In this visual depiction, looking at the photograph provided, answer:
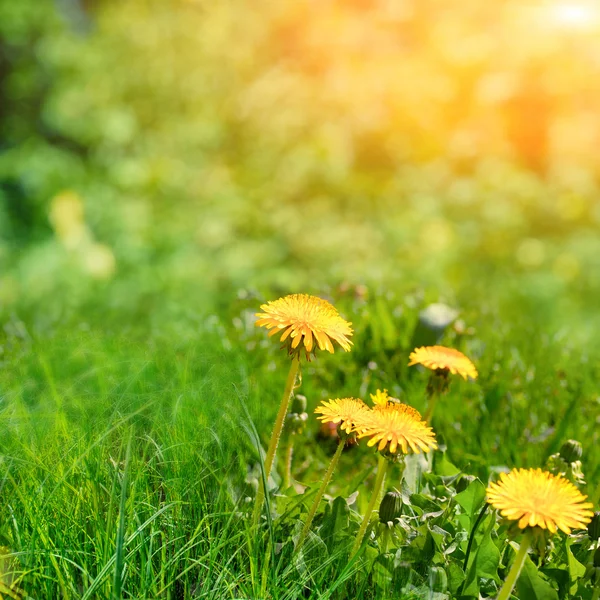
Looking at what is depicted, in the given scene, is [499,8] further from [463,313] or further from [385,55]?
[463,313]

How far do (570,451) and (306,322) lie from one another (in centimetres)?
63

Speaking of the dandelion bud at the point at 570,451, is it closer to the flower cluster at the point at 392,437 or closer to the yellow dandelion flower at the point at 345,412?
the flower cluster at the point at 392,437

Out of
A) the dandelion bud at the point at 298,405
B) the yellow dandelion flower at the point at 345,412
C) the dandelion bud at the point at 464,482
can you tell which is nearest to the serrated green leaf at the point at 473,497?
the dandelion bud at the point at 464,482

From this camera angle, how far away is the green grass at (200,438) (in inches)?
52.3

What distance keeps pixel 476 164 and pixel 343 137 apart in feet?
3.39

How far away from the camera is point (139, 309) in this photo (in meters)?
4.74

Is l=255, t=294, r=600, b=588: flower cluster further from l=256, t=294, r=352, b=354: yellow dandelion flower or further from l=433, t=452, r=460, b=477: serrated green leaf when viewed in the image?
l=433, t=452, r=460, b=477: serrated green leaf

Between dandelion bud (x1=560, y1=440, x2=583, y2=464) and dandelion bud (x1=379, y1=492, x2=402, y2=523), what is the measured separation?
429 millimetres

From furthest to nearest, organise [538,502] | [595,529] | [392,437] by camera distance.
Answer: [595,529], [392,437], [538,502]

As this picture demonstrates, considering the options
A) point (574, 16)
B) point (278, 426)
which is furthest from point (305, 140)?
point (278, 426)

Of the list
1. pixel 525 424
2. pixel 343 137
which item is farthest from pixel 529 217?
pixel 525 424

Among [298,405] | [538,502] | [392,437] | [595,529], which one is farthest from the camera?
[298,405]

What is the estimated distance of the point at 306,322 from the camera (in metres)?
1.35

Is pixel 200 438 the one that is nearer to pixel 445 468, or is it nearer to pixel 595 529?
pixel 445 468
